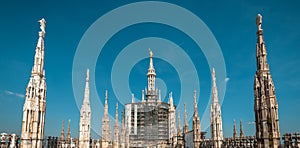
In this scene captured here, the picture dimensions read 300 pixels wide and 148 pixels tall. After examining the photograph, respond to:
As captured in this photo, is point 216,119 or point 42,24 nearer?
point 42,24

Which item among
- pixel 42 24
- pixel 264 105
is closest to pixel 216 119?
pixel 264 105

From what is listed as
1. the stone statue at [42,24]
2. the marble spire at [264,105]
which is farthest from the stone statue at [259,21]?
the stone statue at [42,24]

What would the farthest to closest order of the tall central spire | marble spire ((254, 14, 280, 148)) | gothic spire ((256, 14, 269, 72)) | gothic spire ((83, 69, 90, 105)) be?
the tall central spire
gothic spire ((83, 69, 90, 105))
gothic spire ((256, 14, 269, 72))
marble spire ((254, 14, 280, 148))

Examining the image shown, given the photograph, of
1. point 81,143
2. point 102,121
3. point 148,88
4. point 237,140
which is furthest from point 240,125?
point 148,88

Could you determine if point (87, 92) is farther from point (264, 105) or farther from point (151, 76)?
point (151, 76)

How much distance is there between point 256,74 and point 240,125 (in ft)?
75.6

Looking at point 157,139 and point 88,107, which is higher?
point 88,107

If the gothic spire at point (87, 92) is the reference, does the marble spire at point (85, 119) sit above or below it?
below

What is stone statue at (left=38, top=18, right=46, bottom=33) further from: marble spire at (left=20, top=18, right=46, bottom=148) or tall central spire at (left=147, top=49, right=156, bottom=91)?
tall central spire at (left=147, top=49, right=156, bottom=91)

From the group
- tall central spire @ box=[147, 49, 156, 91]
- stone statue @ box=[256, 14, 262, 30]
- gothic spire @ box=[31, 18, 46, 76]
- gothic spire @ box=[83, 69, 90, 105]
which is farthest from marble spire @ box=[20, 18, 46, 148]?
tall central spire @ box=[147, 49, 156, 91]

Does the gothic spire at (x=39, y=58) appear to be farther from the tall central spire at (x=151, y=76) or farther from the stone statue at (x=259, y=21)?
the tall central spire at (x=151, y=76)

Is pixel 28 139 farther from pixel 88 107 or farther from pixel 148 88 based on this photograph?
pixel 148 88

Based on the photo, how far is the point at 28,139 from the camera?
42.1 ft

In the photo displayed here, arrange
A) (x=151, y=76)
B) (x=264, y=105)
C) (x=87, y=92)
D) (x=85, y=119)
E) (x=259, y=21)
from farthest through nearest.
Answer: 1. (x=151, y=76)
2. (x=85, y=119)
3. (x=87, y=92)
4. (x=259, y=21)
5. (x=264, y=105)
